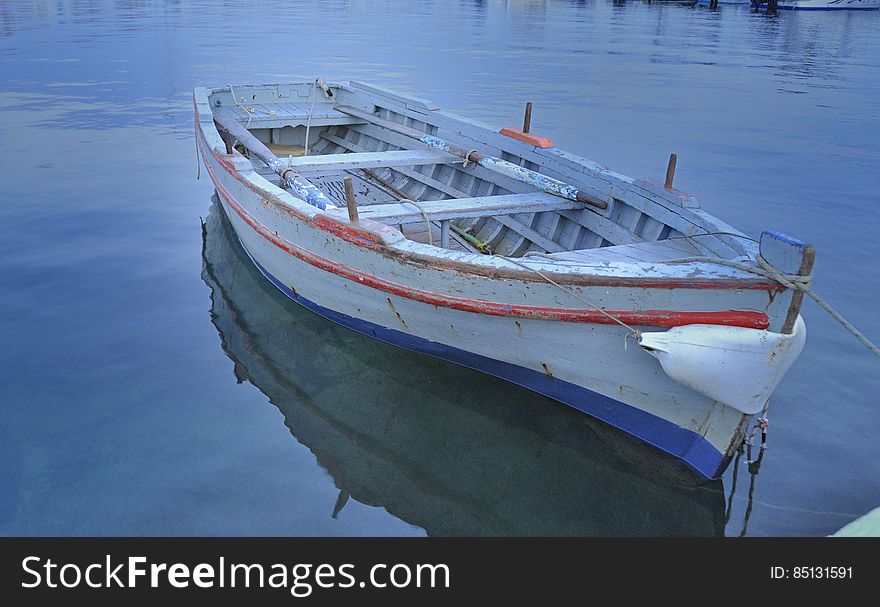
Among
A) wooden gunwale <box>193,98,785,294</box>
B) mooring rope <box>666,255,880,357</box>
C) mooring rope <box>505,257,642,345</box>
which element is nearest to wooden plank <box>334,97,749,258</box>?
mooring rope <box>666,255,880,357</box>

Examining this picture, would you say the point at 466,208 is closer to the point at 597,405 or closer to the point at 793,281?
the point at 597,405

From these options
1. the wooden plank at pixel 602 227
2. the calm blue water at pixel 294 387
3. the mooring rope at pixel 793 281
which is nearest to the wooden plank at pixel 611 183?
the wooden plank at pixel 602 227

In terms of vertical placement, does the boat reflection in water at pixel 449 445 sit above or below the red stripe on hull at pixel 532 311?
below

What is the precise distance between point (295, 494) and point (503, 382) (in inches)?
80.1

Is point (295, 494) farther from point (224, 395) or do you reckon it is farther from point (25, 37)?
point (25, 37)

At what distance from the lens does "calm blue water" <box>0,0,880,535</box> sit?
448cm

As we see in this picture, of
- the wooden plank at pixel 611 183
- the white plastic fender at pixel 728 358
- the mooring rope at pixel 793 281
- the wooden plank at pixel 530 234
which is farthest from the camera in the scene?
the wooden plank at pixel 530 234

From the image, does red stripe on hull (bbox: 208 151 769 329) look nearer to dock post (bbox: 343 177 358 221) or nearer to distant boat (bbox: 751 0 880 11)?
dock post (bbox: 343 177 358 221)

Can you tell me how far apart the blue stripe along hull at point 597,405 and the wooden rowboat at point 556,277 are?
1cm

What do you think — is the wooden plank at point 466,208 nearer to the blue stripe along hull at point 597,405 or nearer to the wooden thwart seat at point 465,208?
the wooden thwart seat at point 465,208

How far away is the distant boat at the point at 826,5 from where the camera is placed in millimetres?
55562

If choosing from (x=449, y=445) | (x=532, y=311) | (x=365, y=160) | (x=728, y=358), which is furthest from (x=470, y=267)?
(x=365, y=160)

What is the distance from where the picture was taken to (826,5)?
56.5m

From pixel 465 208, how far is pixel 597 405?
224 centimetres
